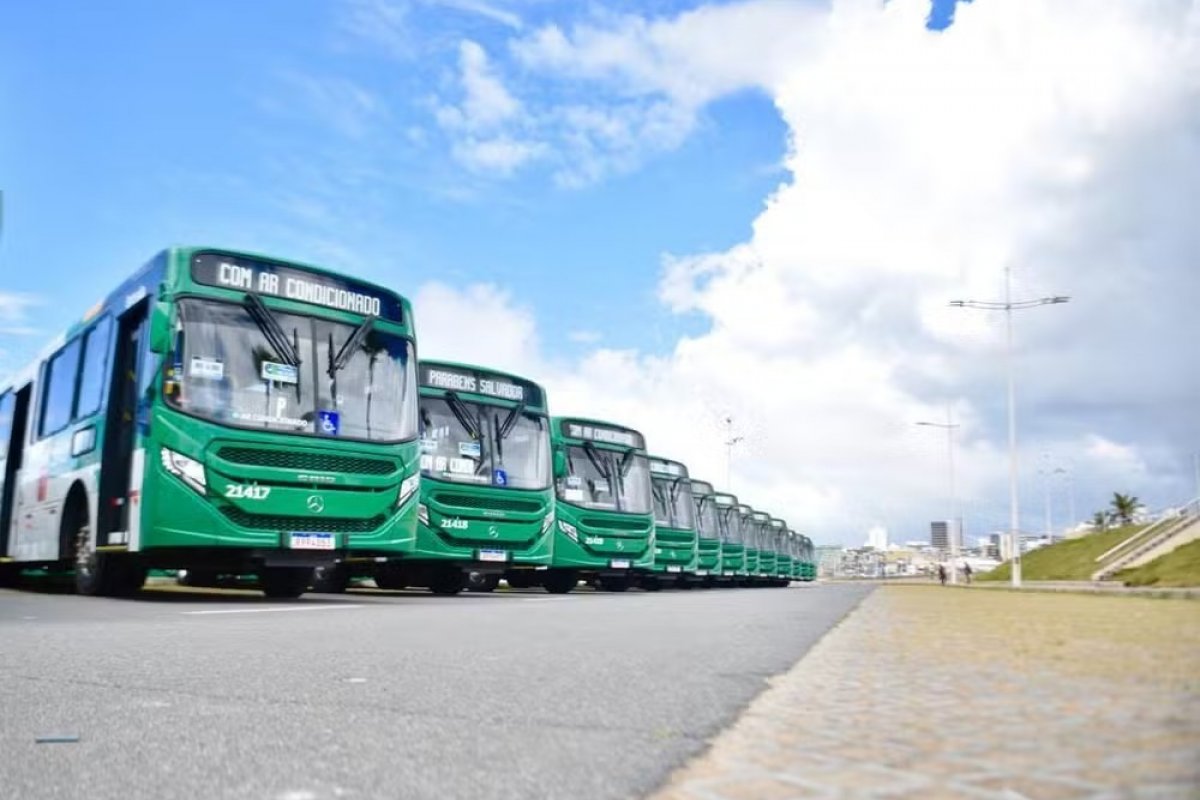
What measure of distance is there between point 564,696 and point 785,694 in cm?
72

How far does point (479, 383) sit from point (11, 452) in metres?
6.77

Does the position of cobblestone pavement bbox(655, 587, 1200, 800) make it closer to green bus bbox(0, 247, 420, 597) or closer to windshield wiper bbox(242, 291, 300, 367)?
green bus bbox(0, 247, 420, 597)

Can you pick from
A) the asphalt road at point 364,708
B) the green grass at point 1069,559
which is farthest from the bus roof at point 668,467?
the green grass at point 1069,559

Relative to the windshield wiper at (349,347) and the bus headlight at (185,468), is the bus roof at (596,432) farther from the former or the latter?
the bus headlight at (185,468)

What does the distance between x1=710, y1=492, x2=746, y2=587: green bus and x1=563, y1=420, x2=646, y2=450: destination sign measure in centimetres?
994

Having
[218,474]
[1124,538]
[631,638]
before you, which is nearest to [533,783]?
[631,638]

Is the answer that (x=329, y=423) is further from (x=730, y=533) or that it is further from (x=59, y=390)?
(x=730, y=533)

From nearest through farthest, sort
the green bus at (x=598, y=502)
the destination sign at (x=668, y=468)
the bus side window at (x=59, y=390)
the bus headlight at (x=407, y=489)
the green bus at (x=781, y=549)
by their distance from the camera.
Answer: the bus headlight at (x=407, y=489) < the bus side window at (x=59, y=390) < the green bus at (x=598, y=502) < the destination sign at (x=668, y=468) < the green bus at (x=781, y=549)

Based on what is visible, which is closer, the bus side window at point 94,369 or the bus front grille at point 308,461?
the bus front grille at point 308,461

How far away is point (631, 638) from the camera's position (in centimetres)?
639

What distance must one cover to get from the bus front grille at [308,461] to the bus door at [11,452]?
19.9ft

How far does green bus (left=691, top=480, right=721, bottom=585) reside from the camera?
3005 centimetres

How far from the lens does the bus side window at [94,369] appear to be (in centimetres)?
1238

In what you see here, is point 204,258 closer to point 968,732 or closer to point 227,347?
point 227,347
